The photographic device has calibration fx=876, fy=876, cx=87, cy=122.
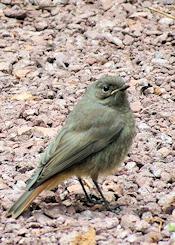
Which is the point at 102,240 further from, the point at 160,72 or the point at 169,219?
the point at 160,72

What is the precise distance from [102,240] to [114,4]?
15.2ft

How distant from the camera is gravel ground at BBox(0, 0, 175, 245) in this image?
6039mm

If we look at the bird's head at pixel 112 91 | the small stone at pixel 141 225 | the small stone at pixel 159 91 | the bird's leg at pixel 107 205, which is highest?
the bird's head at pixel 112 91

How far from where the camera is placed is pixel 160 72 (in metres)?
8.66

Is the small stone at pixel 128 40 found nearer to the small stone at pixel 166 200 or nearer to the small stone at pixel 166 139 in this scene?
the small stone at pixel 166 139

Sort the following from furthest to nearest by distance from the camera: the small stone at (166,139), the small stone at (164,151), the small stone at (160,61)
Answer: the small stone at (160,61)
the small stone at (166,139)
the small stone at (164,151)

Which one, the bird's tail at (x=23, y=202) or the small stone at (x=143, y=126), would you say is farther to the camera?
the small stone at (x=143, y=126)

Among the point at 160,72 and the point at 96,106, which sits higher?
the point at 96,106

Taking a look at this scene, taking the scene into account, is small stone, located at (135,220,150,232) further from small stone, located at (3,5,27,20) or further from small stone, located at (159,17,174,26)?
small stone, located at (3,5,27,20)

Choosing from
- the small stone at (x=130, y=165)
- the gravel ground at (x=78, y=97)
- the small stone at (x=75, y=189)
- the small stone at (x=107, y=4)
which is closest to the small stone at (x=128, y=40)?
the gravel ground at (x=78, y=97)

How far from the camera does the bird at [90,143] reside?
6.23m

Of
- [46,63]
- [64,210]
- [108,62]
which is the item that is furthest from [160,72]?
[64,210]

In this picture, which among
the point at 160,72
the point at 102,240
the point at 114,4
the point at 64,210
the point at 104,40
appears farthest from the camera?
the point at 114,4

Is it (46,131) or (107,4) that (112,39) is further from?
(46,131)
